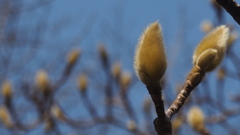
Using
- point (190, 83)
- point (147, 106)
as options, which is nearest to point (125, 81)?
point (147, 106)

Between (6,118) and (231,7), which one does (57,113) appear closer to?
(6,118)

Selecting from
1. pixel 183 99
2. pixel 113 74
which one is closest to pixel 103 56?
pixel 113 74

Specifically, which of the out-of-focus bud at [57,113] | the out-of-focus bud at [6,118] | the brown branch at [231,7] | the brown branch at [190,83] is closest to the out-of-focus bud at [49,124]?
the out-of-focus bud at [57,113]

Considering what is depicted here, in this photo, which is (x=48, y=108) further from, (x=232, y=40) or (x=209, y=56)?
(x=209, y=56)

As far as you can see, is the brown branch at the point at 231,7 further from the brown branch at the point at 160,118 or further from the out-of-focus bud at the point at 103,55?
the out-of-focus bud at the point at 103,55

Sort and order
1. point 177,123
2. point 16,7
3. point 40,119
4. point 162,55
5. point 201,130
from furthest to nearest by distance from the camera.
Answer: point 16,7
point 40,119
point 177,123
point 201,130
point 162,55

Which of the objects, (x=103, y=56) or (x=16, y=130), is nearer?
(x=103, y=56)

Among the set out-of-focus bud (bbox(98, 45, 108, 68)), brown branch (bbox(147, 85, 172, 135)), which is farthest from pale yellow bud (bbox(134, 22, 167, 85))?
out-of-focus bud (bbox(98, 45, 108, 68))
